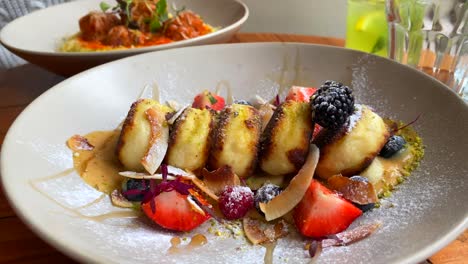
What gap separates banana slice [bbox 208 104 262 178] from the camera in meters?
1.08

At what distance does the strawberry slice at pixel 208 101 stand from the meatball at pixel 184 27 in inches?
28.6

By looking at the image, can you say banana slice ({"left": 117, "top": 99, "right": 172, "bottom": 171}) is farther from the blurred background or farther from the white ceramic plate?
the blurred background

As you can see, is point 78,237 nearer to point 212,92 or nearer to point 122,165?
point 122,165

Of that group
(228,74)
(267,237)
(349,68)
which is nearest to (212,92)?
(228,74)

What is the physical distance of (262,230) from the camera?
0.95 metres

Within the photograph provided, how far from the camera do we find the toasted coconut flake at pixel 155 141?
1.08 meters

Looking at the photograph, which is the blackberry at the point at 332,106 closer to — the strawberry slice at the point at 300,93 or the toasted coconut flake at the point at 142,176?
the strawberry slice at the point at 300,93

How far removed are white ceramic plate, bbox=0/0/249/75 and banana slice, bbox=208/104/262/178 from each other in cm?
59

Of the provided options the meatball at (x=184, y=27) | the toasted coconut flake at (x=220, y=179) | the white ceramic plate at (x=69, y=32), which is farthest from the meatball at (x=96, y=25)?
the toasted coconut flake at (x=220, y=179)

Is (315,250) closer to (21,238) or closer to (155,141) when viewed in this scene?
(155,141)

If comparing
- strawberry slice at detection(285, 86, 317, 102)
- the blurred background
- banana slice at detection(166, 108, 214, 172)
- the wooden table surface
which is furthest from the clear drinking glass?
the blurred background

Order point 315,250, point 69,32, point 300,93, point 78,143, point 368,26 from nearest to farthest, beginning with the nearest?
→ 1. point 315,250
2. point 78,143
3. point 300,93
4. point 368,26
5. point 69,32

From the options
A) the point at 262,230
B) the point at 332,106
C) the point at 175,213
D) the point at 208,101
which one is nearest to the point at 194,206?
the point at 175,213

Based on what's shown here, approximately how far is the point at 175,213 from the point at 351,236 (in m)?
0.33
